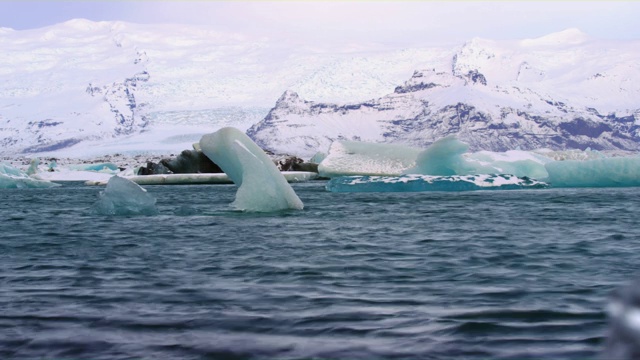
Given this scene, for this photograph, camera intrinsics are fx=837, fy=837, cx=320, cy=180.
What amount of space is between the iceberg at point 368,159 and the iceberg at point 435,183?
15.0ft

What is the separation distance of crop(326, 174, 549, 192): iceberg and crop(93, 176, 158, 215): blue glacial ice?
13.2 m

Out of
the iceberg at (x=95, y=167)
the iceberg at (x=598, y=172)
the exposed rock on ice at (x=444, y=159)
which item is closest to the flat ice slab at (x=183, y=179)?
the exposed rock on ice at (x=444, y=159)

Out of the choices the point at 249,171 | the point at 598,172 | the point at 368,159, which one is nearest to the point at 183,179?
the point at 368,159

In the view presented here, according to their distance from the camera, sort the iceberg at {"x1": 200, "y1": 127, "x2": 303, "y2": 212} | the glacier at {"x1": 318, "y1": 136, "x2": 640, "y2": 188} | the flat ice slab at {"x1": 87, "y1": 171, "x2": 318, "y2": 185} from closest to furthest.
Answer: the iceberg at {"x1": 200, "y1": 127, "x2": 303, "y2": 212}
the glacier at {"x1": 318, "y1": 136, "x2": 640, "y2": 188}
the flat ice slab at {"x1": 87, "y1": 171, "x2": 318, "y2": 185}

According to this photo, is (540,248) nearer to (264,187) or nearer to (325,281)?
(325,281)

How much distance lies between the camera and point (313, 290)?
737 cm

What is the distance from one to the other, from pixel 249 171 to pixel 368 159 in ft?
65.6

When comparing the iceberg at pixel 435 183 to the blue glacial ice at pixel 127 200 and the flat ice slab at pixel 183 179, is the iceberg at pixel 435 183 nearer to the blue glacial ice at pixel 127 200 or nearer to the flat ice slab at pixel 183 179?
the blue glacial ice at pixel 127 200

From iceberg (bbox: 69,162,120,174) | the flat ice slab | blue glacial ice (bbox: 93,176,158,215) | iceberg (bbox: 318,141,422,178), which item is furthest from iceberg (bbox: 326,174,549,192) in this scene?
iceberg (bbox: 69,162,120,174)

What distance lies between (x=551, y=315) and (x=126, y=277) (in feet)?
14.3

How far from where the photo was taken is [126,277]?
8461 millimetres

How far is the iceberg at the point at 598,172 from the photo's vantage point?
103 ft

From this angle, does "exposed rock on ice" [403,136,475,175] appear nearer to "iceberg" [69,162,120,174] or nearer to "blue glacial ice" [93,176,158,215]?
"blue glacial ice" [93,176,158,215]

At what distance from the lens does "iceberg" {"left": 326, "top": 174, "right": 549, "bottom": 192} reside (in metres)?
30.7
